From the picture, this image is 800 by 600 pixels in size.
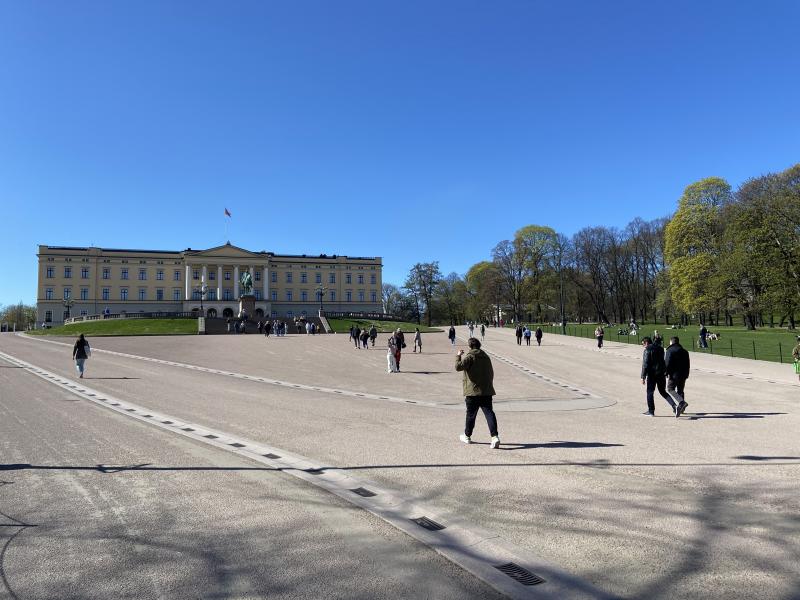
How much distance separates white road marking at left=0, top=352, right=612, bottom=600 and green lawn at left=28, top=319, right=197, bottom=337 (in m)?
52.7

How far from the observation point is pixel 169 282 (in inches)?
4055

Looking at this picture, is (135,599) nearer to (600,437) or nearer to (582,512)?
(582,512)

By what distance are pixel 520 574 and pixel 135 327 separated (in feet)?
210

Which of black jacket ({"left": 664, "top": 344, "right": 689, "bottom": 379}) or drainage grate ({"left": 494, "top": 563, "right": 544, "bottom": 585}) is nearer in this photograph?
drainage grate ({"left": 494, "top": 563, "right": 544, "bottom": 585})

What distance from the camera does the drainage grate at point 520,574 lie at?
3.39 metres

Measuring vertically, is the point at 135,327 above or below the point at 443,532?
above

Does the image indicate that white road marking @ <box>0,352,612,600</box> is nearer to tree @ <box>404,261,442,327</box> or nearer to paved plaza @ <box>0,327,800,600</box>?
paved plaza @ <box>0,327,800,600</box>

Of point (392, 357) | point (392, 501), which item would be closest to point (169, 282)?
point (392, 357)

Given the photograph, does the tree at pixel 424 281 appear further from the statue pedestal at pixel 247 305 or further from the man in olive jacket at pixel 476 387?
the man in olive jacket at pixel 476 387

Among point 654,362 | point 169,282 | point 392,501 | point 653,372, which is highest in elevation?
point 169,282

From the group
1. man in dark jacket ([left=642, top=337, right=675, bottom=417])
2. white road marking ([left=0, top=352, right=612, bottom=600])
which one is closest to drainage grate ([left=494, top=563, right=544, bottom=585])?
white road marking ([left=0, top=352, right=612, bottom=600])

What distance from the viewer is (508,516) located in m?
4.57

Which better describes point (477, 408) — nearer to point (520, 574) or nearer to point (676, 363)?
point (520, 574)

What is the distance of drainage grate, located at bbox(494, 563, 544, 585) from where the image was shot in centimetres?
339
